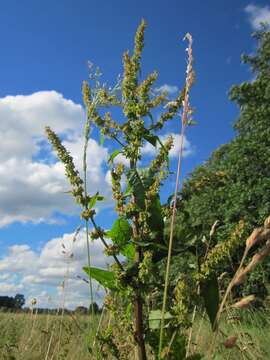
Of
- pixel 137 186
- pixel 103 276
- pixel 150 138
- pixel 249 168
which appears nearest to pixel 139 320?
pixel 103 276

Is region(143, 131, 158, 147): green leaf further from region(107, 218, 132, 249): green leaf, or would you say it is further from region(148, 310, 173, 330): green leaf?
region(148, 310, 173, 330): green leaf

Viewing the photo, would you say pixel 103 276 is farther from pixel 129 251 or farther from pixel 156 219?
pixel 156 219

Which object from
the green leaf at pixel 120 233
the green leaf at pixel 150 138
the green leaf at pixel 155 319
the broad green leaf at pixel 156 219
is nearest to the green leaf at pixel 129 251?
the green leaf at pixel 120 233

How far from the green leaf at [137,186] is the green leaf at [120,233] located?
10cm

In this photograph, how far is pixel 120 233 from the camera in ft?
7.14

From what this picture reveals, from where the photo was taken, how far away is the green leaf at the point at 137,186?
2164 mm

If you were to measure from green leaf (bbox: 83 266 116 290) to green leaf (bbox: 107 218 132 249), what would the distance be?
0.41 feet

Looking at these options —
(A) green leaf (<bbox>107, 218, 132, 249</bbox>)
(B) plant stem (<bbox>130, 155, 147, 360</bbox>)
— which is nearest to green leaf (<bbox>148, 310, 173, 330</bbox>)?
(B) plant stem (<bbox>130, 155, 147, 360</bbox>)

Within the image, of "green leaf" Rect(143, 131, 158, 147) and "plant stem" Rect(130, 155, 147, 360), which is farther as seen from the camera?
"green leaf" Rect(143, 131, 158, 147)

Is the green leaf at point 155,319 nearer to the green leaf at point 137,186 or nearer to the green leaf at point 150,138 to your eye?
the green leaf at point 137,186

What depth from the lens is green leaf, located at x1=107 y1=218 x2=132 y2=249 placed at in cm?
217

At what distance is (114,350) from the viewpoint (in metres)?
2.15

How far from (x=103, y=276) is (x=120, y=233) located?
0.63ft

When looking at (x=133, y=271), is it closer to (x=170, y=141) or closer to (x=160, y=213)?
(x=160, y=213)
